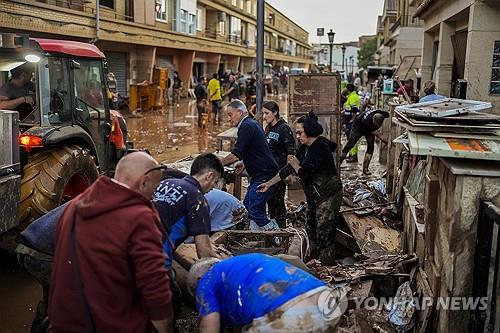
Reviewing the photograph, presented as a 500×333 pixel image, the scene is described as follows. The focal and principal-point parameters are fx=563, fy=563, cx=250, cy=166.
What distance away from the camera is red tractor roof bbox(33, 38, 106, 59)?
6.21 meters

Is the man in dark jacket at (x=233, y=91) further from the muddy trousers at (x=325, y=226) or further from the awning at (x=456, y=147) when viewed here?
the awning at (x=456, y=147)

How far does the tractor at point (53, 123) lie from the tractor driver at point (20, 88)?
0.09 feet

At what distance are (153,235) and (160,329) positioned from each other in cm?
50

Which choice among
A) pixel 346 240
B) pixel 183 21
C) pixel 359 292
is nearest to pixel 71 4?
pixel 183 21

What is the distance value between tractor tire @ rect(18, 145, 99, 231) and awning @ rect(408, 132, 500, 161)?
11.4ft

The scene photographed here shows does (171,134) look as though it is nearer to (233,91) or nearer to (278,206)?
(233,91)

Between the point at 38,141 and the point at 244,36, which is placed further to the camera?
the point at 244,36

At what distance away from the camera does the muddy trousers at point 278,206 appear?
7.17m

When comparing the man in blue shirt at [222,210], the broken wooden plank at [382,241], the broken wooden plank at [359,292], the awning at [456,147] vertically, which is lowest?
the broken wooden plank at [382,241]

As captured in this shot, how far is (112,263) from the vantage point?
8.62 ft

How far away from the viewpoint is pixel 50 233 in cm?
379

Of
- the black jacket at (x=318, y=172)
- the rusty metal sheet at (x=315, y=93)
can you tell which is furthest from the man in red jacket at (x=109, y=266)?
the rusty metal sheet at (x=315, y=93)

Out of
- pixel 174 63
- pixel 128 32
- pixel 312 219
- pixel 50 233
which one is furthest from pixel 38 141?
pixel 174 63

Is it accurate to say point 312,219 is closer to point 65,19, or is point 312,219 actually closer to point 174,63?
point 65,19
